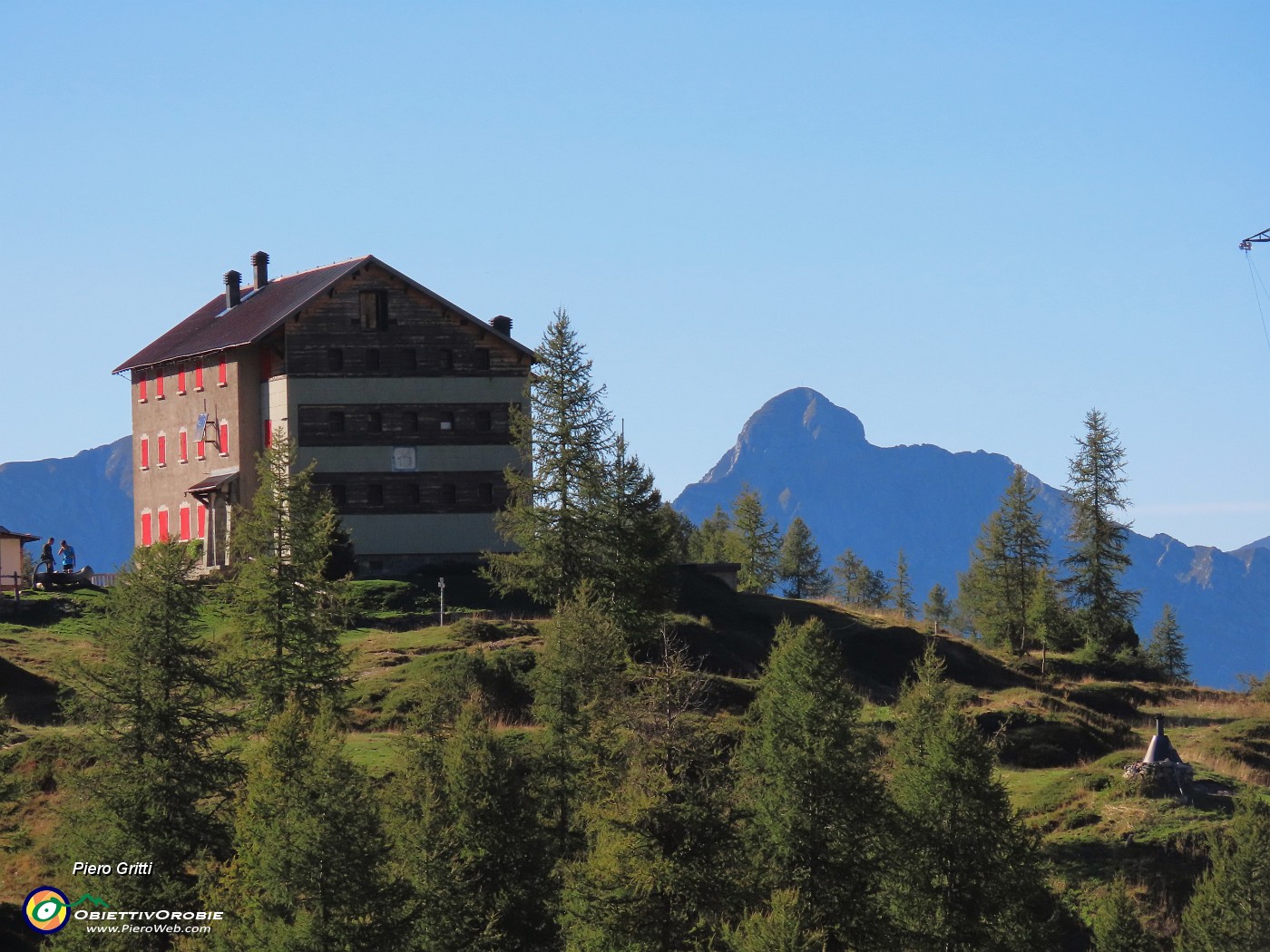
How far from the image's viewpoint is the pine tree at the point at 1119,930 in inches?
1206

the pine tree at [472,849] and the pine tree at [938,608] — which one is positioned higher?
the pine tree at [938,608]

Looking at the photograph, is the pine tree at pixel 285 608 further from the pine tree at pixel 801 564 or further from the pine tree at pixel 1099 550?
the pine tree at pixel 801 564

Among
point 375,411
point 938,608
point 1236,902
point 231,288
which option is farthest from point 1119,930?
point 938,608

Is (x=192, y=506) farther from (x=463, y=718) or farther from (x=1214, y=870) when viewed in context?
(x=1214, y=870)

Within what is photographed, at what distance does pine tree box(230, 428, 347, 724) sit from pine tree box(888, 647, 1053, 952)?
1364 centimetres

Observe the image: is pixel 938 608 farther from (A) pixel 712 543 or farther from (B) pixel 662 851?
(B) pixel 662 851

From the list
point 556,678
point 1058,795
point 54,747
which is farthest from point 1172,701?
point 54,747

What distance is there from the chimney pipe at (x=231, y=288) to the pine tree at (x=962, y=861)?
55971mm

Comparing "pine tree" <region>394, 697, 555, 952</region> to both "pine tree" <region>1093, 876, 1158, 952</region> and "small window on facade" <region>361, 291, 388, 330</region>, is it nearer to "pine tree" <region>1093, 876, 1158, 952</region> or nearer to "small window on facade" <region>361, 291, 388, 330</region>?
"pine tree" <region>1093, 876, 1158, 952</region>

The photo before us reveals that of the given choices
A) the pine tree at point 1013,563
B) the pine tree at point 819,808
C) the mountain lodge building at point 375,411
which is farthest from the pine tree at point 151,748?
the pine tree at point 1013,563

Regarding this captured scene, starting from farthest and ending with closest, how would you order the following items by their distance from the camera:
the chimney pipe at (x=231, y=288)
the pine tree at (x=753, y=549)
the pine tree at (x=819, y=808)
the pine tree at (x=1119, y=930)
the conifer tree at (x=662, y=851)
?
1. the pine tree at (x=753, y=549)
2. the chimney pipe at (x=231, y=288)
3. the pine tree at (x=819, y=808)
4. the pine tree at (x=1119, y=930)
5. the conifer tree at (x=662, y=851)

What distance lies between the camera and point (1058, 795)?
4225cm

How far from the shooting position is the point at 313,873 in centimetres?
2727

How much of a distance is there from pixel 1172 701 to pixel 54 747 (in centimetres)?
4673
